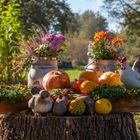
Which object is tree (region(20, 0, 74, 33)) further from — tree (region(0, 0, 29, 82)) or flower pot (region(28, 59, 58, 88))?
flower pot (region(28, 59, 58, 88))

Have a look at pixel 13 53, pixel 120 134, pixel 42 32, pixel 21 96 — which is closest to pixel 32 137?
pixel 21 96

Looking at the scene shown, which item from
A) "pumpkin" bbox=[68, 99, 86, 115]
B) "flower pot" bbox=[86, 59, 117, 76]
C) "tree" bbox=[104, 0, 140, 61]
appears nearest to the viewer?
"pumpkin" bbox=[68, 99, 86, 115]

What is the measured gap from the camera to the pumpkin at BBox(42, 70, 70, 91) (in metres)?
3.71

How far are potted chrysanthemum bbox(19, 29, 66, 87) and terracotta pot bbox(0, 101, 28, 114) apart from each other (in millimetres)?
463

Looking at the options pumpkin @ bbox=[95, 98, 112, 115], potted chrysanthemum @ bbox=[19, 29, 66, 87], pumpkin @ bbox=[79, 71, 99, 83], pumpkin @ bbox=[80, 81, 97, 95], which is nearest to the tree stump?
pumpkin @ bbox=[95, 98, 112, 115]

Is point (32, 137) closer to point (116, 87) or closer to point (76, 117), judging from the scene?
point (76, 117)

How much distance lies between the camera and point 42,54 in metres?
4.13

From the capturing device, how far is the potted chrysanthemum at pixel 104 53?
4.30 metres

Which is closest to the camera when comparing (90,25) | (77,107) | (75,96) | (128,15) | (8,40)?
(77,107)

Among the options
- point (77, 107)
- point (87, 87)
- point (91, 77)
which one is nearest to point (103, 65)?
point (91, 77)

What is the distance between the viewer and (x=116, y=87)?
3.57 metres

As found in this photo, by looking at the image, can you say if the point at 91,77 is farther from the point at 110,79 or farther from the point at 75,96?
the point at 75,96

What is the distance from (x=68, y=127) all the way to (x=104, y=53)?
1.23 m

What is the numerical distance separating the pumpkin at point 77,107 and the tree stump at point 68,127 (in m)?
0.05
